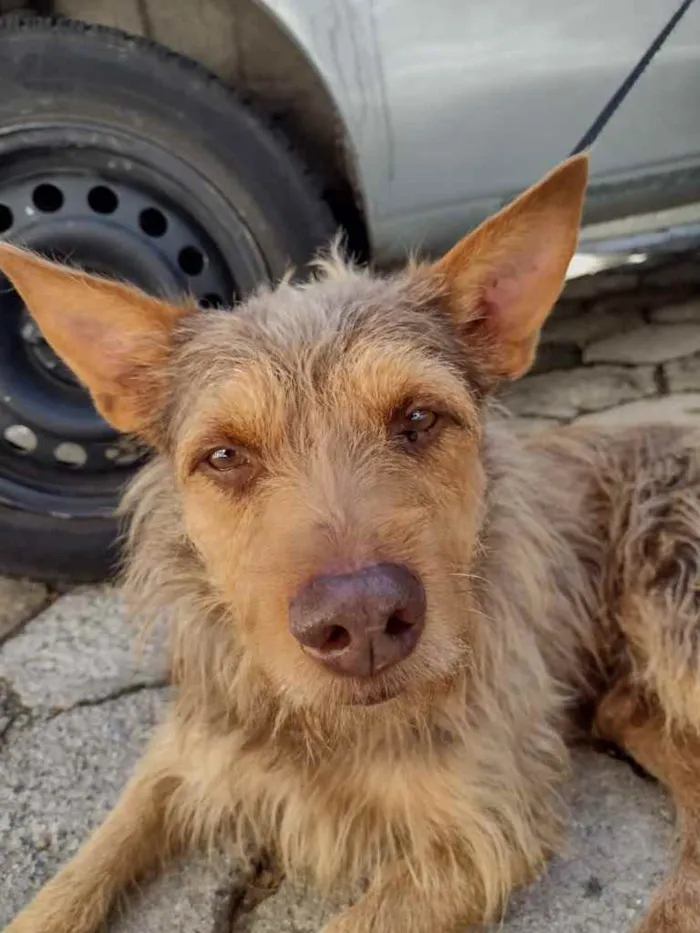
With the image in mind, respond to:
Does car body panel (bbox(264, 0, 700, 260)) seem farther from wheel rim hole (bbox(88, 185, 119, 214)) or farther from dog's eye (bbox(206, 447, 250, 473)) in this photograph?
dog's eye (bbox(206, 447, 250, 473))

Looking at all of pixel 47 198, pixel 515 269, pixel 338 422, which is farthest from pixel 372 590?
pixel 47 198

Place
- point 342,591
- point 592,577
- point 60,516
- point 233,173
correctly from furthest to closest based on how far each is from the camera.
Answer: point 60,516 < point 233,173 < point 592,577 < point 342,591

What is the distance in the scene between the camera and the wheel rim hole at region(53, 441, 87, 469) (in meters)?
3.62

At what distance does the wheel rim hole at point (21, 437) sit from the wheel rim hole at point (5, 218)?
2.18 ft

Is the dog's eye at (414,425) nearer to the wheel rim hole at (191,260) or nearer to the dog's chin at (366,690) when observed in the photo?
the dog's chin at (366,690)

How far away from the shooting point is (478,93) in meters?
3.46

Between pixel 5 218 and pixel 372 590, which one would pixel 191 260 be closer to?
pixel 5 218

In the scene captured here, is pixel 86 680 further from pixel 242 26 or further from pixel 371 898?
pixel 242 26

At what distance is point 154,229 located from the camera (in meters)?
3.50

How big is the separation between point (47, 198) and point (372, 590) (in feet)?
7.22

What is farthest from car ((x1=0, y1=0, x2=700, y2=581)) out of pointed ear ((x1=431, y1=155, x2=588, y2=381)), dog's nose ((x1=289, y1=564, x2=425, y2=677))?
dog's nose ((x1=289, y1=564, x2=425, y2=677))

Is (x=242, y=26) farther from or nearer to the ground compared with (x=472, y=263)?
farther from the ground

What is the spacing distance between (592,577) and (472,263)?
1.17 metres

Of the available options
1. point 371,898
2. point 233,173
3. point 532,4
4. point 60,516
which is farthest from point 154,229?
point 371,898
